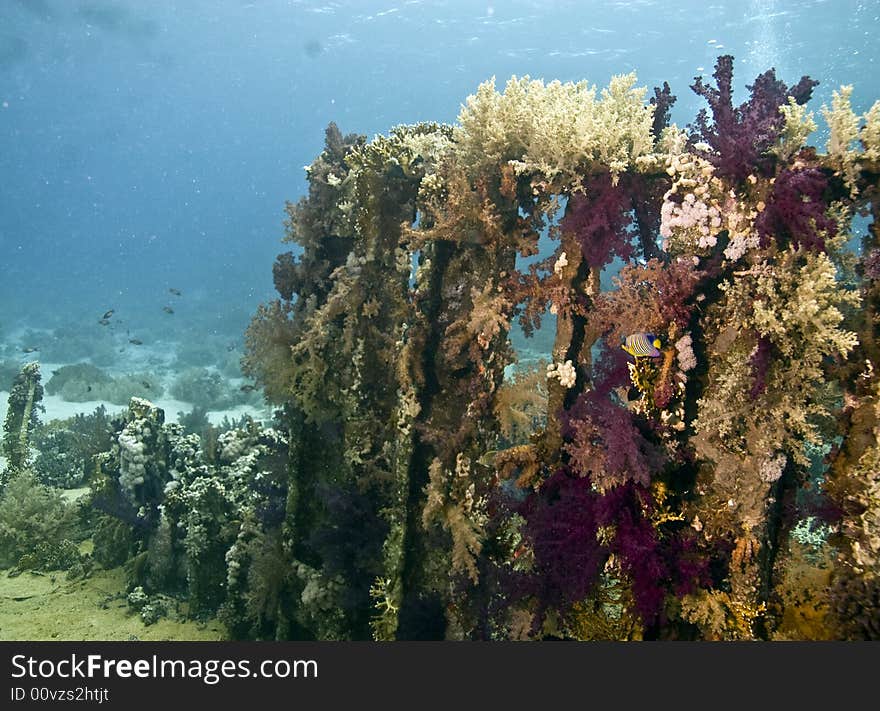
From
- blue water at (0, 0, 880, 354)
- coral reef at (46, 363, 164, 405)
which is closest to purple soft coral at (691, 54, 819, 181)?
blue water at (0, 0, 880, 354)

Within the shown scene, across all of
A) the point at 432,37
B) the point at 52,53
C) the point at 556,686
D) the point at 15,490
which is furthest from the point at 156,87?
the point at 556,686

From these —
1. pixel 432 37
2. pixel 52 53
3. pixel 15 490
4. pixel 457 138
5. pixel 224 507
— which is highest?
pixel 52 53

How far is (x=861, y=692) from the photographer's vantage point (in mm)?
3117

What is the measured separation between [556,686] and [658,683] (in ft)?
2.07

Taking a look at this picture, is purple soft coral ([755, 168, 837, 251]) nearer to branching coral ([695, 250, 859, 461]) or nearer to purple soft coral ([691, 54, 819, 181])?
branching coral ([695, 250, 859, 461])

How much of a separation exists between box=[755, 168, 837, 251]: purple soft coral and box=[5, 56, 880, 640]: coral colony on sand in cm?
2

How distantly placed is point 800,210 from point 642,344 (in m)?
1.29

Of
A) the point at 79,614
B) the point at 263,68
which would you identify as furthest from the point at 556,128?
the point at 263,68

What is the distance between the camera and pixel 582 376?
4684mm

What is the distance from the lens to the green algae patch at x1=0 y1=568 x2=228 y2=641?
6.76 metres

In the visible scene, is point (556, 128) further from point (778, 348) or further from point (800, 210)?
point (778, 348)

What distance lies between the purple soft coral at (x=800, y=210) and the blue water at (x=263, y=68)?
1933 centimetres

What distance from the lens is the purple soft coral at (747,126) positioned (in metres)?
3.61

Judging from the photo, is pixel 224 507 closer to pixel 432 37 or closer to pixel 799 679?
pixel 799 679
